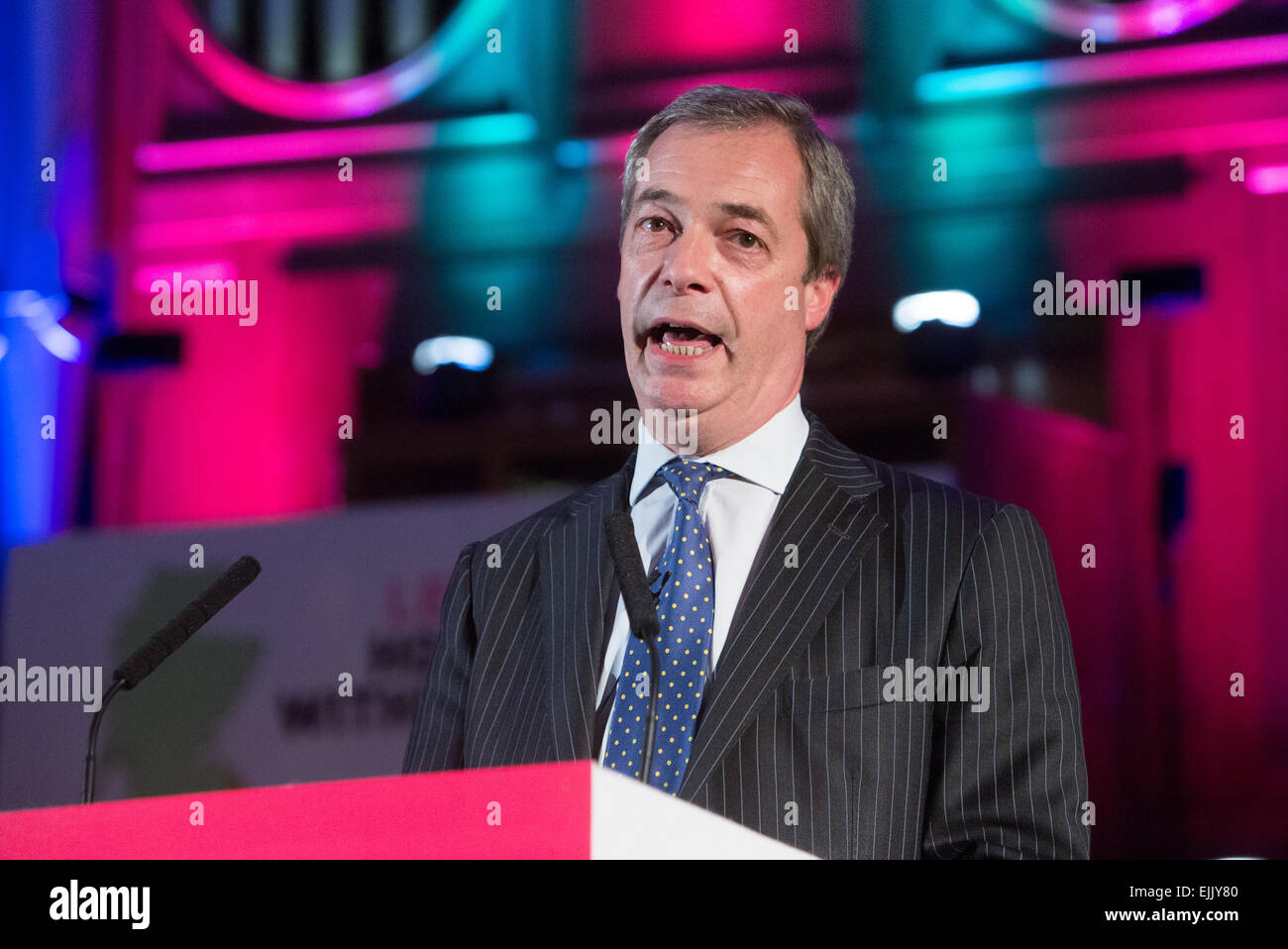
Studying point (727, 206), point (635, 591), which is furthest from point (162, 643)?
point (727, 206)

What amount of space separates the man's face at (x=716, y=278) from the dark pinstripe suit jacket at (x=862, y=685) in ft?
0.45

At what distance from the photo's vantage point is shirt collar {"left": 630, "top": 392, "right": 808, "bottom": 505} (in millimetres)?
1760

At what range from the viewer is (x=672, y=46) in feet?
11.2

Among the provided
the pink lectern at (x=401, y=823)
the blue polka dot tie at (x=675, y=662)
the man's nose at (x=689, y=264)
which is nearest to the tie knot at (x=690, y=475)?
the blue polka dot tie at (x=675, y=662)

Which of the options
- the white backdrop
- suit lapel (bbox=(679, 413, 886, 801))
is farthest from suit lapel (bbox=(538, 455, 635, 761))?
the white backdrop

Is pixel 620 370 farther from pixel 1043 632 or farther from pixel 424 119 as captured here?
pixel 1043 632

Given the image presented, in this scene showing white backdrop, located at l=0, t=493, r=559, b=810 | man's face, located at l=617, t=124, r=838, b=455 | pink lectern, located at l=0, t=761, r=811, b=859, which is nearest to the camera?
pink lectern, located at l=0, t=761, r=811, b=859

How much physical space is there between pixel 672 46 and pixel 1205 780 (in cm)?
217

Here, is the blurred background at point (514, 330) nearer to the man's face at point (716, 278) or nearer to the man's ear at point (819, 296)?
the man's ear at point (819, 296)

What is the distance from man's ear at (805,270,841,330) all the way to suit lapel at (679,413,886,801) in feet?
0.76

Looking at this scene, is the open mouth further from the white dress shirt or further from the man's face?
the white dress shirt

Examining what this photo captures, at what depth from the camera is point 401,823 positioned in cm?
96

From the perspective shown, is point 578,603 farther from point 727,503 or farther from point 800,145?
point 800,145

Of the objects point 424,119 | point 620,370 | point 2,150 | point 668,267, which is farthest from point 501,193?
point 668,267
